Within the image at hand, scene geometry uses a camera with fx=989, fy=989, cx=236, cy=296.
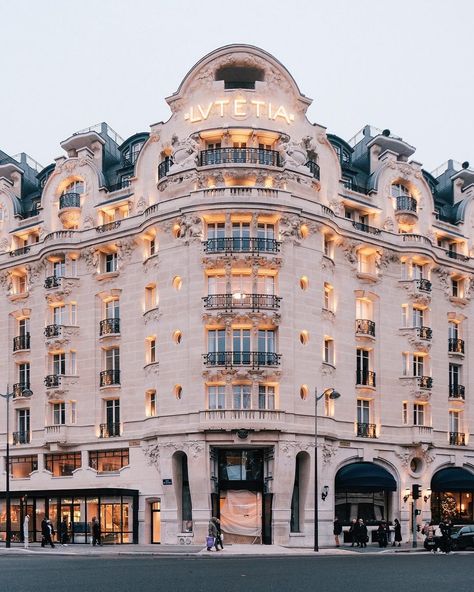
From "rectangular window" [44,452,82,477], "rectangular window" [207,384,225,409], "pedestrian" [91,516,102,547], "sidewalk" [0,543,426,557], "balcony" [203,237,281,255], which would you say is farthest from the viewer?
"rectangular window" [44,452,82,477]

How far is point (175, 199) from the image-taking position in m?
60.8

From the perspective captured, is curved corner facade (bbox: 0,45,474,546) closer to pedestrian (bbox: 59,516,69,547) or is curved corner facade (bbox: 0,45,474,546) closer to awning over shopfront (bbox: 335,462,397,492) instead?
awning over shopfront (bbox: 335,462,397,492)

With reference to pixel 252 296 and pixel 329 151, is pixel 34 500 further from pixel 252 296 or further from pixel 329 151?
pixel 329 151

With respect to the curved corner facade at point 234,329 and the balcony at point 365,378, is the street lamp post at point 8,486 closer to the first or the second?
the curved corner facade at point 234,329

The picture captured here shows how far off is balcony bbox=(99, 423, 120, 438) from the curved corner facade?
123 mm

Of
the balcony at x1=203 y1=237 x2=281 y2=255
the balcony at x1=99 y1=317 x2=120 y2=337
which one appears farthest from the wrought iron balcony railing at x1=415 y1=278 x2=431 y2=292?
the balcony at x1=99 y1=317 x2=120 y2=337

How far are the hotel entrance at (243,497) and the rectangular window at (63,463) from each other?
39.7 ft

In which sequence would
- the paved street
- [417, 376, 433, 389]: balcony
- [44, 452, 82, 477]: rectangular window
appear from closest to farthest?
the paved street → [44, 452, 82, 477]: rectangular window → [417, 376, 433, 389]: balcony

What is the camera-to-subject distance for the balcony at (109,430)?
6369cm

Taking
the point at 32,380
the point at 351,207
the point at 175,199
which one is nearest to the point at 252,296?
the point at 175,199

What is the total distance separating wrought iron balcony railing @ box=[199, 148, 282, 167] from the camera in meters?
60.3

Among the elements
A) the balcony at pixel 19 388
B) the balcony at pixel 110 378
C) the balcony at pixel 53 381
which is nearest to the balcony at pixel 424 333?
the balcony at pixel 110 378

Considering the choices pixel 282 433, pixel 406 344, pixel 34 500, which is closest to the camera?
pixel 282 433

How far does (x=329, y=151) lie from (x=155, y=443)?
73.0 feet
